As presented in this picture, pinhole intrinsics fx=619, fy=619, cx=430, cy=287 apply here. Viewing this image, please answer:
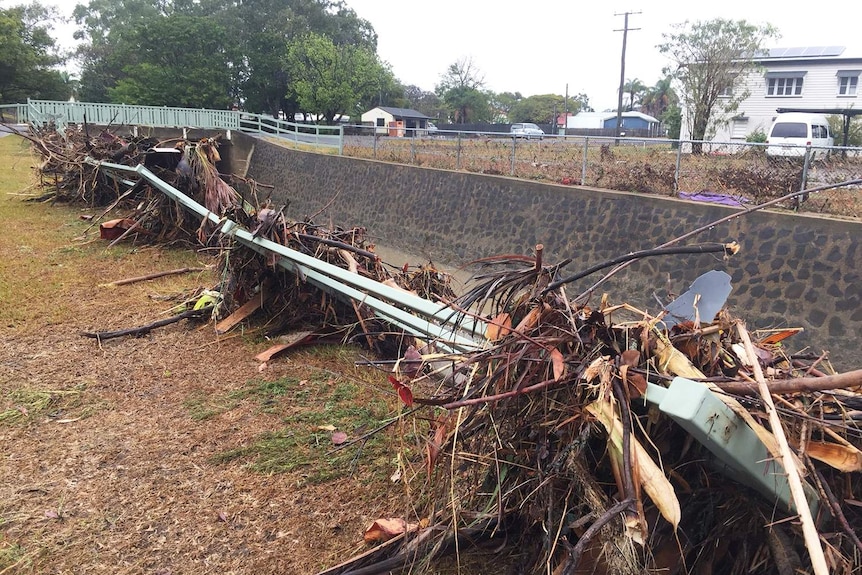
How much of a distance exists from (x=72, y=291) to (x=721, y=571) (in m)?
5.93

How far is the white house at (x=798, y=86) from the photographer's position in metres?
32.7

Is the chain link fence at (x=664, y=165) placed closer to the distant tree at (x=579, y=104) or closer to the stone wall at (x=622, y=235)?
the stone wall at (x=622, y=235)

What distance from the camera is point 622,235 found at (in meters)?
10.9

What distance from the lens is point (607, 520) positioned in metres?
1.68

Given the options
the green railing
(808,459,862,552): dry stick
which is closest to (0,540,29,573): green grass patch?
(808,459,862,552): dry stick

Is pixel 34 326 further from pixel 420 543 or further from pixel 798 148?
pixel 798 148

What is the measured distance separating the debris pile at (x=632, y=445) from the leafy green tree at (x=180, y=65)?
5081 centimetres

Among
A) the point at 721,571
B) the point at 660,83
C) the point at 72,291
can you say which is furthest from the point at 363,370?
the point at 660,83

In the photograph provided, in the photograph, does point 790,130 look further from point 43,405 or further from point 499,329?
point 43,405

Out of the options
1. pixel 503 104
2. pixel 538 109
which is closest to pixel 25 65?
pixel 538 109

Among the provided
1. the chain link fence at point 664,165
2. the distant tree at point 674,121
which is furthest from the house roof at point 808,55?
the chain link fence at point 664,165

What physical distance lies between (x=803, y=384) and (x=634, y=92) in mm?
106580

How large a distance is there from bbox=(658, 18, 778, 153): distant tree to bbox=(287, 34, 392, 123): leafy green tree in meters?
27.4

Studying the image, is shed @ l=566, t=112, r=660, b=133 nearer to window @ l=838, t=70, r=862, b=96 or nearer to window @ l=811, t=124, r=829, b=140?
window @ l=838, t=70, r=862, b=96
